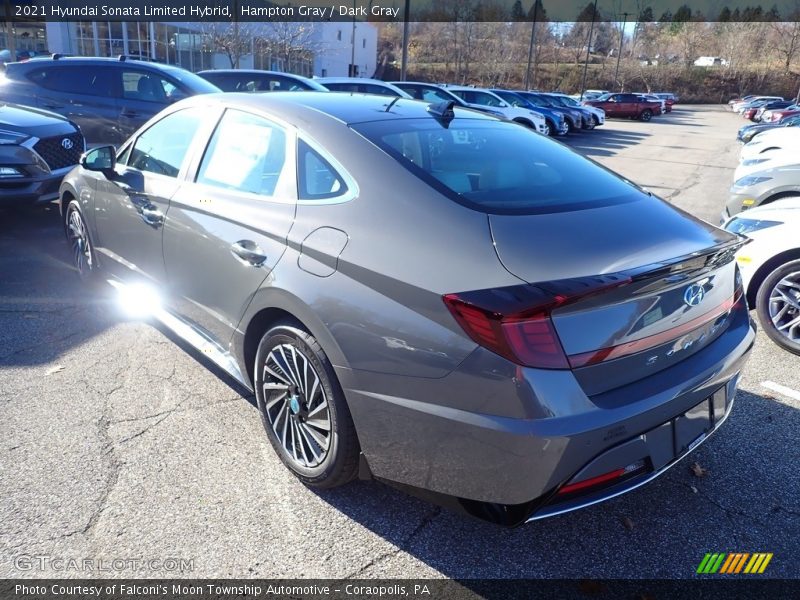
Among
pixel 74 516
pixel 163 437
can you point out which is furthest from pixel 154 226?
pixel 74 516

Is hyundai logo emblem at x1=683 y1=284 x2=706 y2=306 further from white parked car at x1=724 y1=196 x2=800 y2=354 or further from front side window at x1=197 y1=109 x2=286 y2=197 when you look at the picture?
white parked car at x1=724 y1=196 x2=800 y2=354

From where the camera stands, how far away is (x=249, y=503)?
2.63 metres

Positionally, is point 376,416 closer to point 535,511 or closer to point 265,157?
point 535,511

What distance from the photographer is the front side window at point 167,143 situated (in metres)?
3.52

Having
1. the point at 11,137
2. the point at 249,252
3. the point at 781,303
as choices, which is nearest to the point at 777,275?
the point at 781,303

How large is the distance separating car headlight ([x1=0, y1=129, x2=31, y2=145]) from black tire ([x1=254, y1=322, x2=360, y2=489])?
5.35 m

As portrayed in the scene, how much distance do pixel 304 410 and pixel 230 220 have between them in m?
1.00

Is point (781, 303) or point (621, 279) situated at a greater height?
point (621, 279)

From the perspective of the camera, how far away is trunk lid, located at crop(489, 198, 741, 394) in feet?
6.44

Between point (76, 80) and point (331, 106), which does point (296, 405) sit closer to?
point (331, 106)

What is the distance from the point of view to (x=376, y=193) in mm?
2396

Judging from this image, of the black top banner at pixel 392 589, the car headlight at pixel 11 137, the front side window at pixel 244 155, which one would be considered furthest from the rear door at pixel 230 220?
the car headlight at pixel 11 137

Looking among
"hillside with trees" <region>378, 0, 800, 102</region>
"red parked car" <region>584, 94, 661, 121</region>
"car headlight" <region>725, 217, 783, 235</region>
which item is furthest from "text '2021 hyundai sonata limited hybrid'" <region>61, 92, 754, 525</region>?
"hillside with trees" <region>378, 0, 800, 102</region>

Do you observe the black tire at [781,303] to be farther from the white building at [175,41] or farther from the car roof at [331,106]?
the white building at [175,41]
